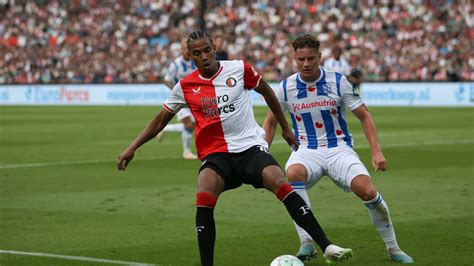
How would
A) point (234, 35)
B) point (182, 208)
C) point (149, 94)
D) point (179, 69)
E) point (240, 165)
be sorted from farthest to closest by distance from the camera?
point (234, 35) → point (149, 94) → point (179, 69) → point (182, 208) → point (240, 165)

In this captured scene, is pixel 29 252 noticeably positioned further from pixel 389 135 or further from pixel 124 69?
pixel 124 69

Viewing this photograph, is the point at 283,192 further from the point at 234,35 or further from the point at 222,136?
the point at 234,35

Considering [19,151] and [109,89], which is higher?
[109,89]

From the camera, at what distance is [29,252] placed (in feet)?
29.2

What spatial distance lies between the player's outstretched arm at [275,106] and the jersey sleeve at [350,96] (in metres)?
0.64

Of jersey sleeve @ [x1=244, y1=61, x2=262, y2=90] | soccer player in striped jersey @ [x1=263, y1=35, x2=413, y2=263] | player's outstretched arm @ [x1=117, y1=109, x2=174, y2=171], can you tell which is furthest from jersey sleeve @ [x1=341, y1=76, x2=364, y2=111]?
player's outstretched arm @ [x1=117, y1=109, x2=174, y2=171]

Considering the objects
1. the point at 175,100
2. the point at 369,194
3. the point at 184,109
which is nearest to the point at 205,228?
the point at 175,100

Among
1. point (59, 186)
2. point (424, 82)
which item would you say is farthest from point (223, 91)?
point (424, 82)

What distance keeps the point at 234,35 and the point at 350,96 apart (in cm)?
4140

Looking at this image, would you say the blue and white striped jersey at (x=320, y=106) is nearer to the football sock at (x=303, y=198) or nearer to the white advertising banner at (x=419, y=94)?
the football sock at (x=303, y=198)

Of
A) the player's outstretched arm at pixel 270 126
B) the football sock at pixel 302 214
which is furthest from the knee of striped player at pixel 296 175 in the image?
the football sock at pixel 302 214

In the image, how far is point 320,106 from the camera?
8.70m

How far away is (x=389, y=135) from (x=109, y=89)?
2470 cm

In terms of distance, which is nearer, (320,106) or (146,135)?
(146,135)
